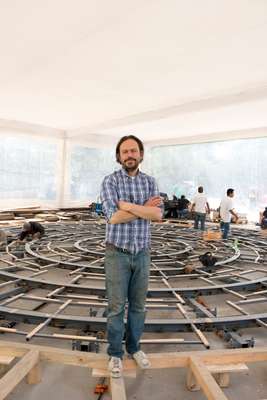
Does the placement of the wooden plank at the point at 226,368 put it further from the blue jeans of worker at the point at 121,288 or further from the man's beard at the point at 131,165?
the man's beard at the point at 131,165

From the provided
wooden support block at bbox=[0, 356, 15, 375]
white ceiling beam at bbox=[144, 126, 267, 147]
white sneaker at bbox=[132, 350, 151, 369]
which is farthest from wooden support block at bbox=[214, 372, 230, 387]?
white ceiling beam at bbox=[144, 126, 267, 147]

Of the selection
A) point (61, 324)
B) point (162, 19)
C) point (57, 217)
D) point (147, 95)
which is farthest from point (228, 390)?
point (57, 217)

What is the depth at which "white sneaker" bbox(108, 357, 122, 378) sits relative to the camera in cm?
229

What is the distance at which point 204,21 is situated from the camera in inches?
185

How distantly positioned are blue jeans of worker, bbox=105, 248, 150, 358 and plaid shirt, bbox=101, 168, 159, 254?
78 mm

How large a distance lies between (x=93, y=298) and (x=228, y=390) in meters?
1.93

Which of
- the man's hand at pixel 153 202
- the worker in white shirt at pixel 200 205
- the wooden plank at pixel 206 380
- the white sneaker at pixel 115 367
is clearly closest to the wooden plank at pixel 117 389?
the white sneaker at pixel 115 367

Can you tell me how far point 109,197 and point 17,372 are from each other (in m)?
1.33

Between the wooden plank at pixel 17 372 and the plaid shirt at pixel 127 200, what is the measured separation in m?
1.02

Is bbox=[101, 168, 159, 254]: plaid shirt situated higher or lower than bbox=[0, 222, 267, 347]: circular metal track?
higher

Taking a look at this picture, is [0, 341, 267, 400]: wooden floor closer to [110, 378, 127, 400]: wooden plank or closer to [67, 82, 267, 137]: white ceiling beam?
[110, 378, 127, 400]: wooden plank

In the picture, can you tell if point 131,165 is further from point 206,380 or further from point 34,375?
point 34,375

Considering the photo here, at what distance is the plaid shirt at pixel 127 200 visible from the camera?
241cm

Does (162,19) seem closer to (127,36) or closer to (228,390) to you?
(127,36)
